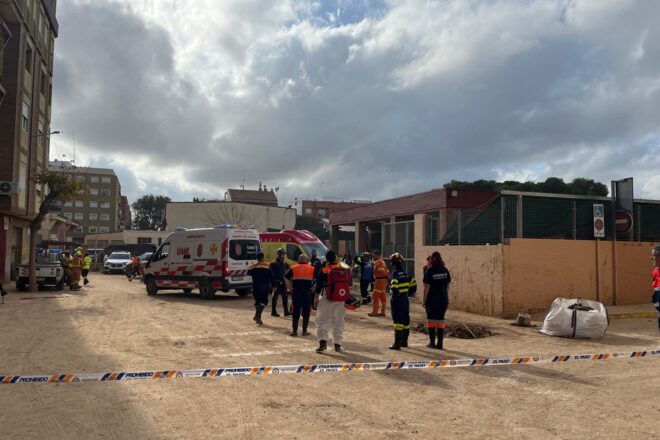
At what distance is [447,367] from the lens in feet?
24.3

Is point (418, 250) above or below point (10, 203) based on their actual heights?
below

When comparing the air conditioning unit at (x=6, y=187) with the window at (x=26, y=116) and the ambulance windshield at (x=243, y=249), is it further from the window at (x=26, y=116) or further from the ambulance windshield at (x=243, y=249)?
the ambulance windshield at (x=243, y=249)

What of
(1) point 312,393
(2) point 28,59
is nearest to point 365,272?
(1) point 312,393

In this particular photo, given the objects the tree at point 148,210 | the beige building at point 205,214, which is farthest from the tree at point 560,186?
the tree at point 148,210

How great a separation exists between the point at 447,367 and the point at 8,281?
993 inches

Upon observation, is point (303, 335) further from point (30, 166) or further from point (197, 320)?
point (30, 166)

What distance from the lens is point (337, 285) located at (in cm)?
873

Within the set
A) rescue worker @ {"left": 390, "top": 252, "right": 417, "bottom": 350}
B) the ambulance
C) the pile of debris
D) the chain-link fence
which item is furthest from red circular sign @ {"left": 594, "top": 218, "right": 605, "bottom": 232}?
the ambulance

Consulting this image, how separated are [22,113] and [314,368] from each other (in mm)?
23183

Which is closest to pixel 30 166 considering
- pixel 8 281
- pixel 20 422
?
pixel 8 281

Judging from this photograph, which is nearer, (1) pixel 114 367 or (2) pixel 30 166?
(1) pixel 114 367

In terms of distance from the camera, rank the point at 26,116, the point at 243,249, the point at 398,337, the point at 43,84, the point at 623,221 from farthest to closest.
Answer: the point at 43,84, the point at 26,116, the point at 243,249, the point at 623,221, the point at 398,337

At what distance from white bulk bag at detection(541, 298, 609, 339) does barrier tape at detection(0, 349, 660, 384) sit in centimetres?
171

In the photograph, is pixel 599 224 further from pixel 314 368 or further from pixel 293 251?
pixel 293 251
